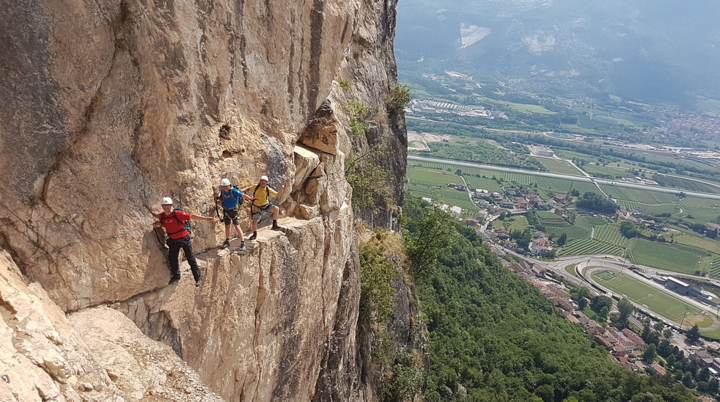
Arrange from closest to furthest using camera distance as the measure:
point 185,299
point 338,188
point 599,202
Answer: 1. point 185,299
2. point 338,188
3. point 599,202

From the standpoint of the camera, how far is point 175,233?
8.38 m

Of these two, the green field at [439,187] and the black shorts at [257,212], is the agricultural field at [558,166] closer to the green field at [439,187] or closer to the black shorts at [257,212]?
the green field at [439,187]

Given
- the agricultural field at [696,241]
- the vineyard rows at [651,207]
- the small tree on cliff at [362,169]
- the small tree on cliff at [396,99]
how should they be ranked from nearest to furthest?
1. the small tree on cliff at [362,169]
2. the small tree on cliff at [396,99]
3. the agricultural field at [696,241]
4. the vineyard rows at [651,207]

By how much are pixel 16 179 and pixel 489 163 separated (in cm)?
17899

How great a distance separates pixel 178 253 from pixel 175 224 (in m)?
0.70

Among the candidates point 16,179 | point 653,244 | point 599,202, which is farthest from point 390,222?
point 599,202

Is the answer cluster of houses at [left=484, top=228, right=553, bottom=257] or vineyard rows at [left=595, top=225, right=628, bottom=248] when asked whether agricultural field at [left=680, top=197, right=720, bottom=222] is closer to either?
vineyard rows at [left=595, top=225, right=628, bottom=248]

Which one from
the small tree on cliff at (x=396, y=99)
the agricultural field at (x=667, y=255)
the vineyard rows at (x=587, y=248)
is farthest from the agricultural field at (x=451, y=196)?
the small tree on cliff at (x=396, y=99)

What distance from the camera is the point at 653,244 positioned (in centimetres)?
12025

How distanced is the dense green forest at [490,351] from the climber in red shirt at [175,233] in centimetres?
2168

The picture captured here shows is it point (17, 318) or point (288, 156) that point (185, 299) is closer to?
point (17, 318)

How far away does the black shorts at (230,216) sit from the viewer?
9.59 metres

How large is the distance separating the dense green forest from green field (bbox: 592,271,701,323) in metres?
48.0

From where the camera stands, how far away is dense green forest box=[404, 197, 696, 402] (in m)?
32.7
